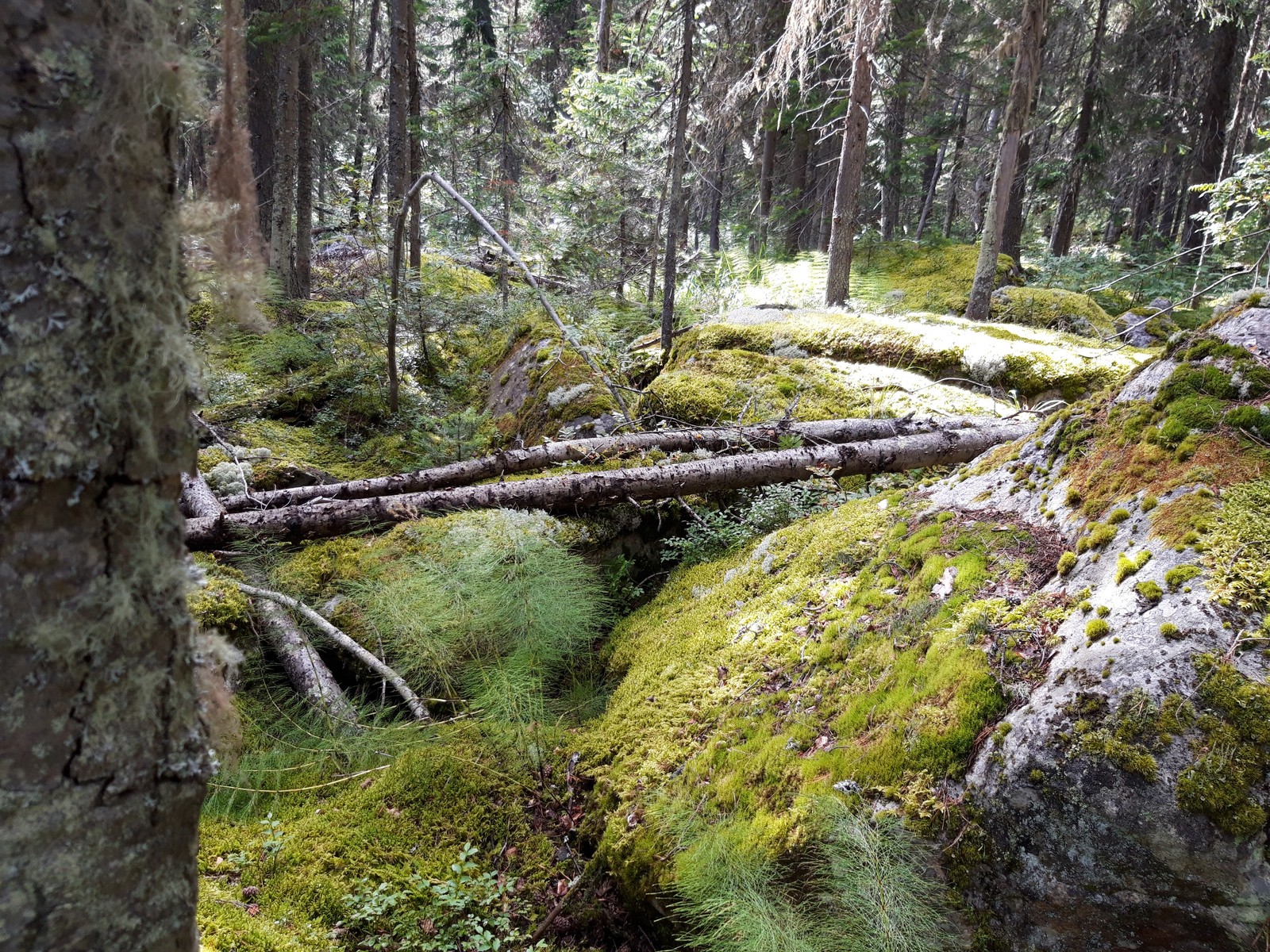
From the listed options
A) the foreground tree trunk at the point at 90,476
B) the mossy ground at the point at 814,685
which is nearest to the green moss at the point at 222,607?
the mossy ground at the point at 814,685

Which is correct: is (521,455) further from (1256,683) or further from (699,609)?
(1256,683)

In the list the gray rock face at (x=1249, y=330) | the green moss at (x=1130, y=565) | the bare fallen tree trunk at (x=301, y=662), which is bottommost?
the bare fallen tree trunk at (x=301, y=662)

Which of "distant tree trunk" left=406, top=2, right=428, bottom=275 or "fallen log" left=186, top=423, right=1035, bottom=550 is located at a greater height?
"distant tree trunk" left=406, top=2, right=428, bottom=275

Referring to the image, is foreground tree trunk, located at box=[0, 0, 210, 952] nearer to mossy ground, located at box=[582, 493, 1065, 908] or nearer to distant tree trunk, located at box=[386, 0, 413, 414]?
mossy ground, located at box=[582, 493, 1065, 908]

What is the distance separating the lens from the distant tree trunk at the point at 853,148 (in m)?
8.34

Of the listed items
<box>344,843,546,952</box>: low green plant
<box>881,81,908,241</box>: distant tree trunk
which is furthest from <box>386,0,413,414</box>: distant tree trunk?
<box>881,81,908,241</box>: distant tree trunk

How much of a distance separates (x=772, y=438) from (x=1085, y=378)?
361 centimetres

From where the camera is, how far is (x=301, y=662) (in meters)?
3.33

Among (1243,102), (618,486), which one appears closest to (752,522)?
(618,486)

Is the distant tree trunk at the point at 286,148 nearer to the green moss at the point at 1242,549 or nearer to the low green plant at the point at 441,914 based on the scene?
the low green plant at the point at 441,914

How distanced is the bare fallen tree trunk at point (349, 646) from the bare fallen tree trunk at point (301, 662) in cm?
4

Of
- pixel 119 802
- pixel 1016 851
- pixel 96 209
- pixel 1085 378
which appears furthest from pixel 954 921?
pixel 1085 378

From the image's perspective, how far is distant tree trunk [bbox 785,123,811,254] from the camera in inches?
547

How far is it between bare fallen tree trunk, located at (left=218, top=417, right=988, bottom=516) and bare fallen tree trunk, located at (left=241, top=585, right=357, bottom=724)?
1037 millimetres
